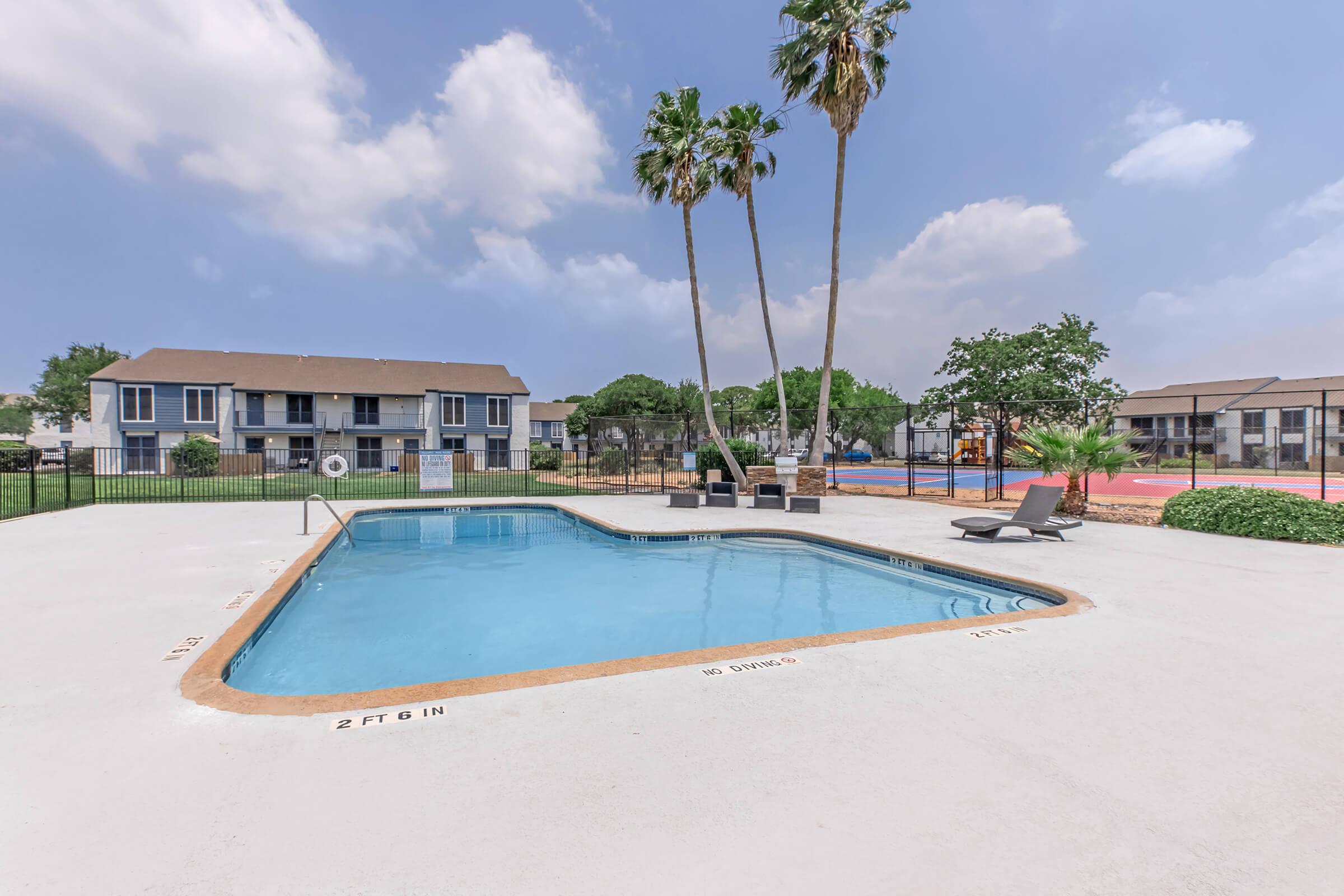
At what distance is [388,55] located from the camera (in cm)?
1580

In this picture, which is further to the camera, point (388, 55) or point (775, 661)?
point (388, 55)

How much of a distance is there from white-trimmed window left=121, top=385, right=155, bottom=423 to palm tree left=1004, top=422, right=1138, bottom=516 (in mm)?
41193

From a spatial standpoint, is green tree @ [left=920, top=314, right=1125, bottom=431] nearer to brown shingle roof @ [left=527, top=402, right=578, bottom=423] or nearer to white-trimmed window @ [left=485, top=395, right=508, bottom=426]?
white-trimmed window @ [left=485, top=395, right=508, bottom=426]

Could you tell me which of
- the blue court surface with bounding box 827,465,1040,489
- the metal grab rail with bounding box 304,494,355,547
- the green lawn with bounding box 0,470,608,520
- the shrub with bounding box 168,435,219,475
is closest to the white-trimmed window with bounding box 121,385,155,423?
the green lawn with bounding box 0,470,608,520

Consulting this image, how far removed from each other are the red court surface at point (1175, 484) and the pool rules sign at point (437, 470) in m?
19.0

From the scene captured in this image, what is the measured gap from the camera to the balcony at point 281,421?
1289 inches

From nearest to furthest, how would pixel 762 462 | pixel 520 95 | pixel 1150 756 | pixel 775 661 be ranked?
pixel 1150 756, pixel 775 661, pixel 520 95, pixel 762 462

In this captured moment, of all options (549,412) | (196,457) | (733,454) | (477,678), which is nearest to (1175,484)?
(733,454)

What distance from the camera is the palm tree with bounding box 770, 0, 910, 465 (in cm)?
1555

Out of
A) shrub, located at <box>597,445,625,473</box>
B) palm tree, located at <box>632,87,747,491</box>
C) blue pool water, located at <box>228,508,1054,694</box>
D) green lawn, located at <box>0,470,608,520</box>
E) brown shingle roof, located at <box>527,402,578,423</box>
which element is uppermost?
palm tree, located at <box>632,87,747,491</box>

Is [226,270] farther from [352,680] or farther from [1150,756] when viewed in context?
[1150,756]

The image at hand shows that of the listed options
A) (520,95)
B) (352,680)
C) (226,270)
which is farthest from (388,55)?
(226,270)

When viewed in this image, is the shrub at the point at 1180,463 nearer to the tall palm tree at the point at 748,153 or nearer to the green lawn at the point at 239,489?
the tall palm tree at the point at 748,153

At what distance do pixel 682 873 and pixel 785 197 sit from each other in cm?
2343
